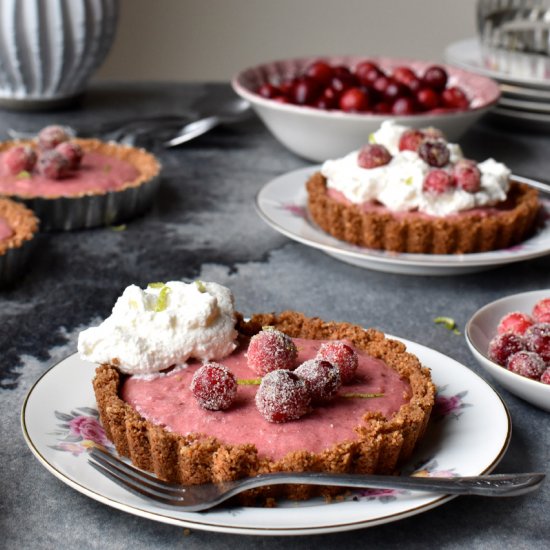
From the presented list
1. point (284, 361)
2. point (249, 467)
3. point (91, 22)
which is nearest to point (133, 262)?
point (284, 361)

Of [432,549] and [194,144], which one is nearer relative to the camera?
[432,549]

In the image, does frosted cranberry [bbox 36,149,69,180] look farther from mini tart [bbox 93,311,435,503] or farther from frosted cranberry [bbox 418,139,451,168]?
mini tart [bbox 93,311,435,503]

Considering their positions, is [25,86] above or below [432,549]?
above

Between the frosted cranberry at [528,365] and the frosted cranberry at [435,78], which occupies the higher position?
the frosted cranberry at [435,78]

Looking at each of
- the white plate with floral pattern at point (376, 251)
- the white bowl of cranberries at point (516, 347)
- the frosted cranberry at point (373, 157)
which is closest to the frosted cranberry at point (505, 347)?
the white bowl of cranberries at point (516, 347)

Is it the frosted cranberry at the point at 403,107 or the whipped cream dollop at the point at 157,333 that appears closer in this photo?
the whipped cream dollop at the point at 157,333

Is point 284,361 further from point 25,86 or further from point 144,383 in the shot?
point 25,86

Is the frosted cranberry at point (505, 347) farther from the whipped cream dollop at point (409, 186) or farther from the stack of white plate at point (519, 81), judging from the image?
the stack of white plate at point (519, 81)
